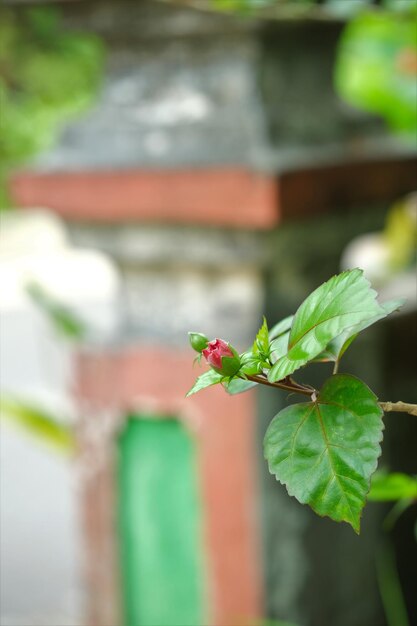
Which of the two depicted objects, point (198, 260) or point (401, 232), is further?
point (401, 232)

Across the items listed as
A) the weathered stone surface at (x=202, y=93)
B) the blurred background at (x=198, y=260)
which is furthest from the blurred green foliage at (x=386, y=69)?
the weathered stone surface at (x=202, y=93)

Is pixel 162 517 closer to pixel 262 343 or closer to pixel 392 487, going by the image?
pixel 392 487

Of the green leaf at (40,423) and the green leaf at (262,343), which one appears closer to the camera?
the green leaf at (262,343)

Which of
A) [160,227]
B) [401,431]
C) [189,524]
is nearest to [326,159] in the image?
[160,227]

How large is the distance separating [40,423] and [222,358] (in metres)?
1.11

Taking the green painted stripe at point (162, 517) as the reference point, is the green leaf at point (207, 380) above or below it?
below

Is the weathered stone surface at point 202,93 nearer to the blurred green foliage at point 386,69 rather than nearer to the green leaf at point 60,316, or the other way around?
the green leaf at point 60,316

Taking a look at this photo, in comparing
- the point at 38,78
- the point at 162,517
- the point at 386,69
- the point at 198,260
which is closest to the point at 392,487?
the point at 198,260

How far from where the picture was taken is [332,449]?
343 mm

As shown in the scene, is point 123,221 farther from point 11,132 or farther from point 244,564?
point 244,564

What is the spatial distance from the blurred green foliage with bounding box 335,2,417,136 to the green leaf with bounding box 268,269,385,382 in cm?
139

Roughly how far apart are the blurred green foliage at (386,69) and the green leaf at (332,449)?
1392 mm

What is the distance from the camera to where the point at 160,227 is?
1.30 meters

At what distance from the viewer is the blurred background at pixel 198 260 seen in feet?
4.09
